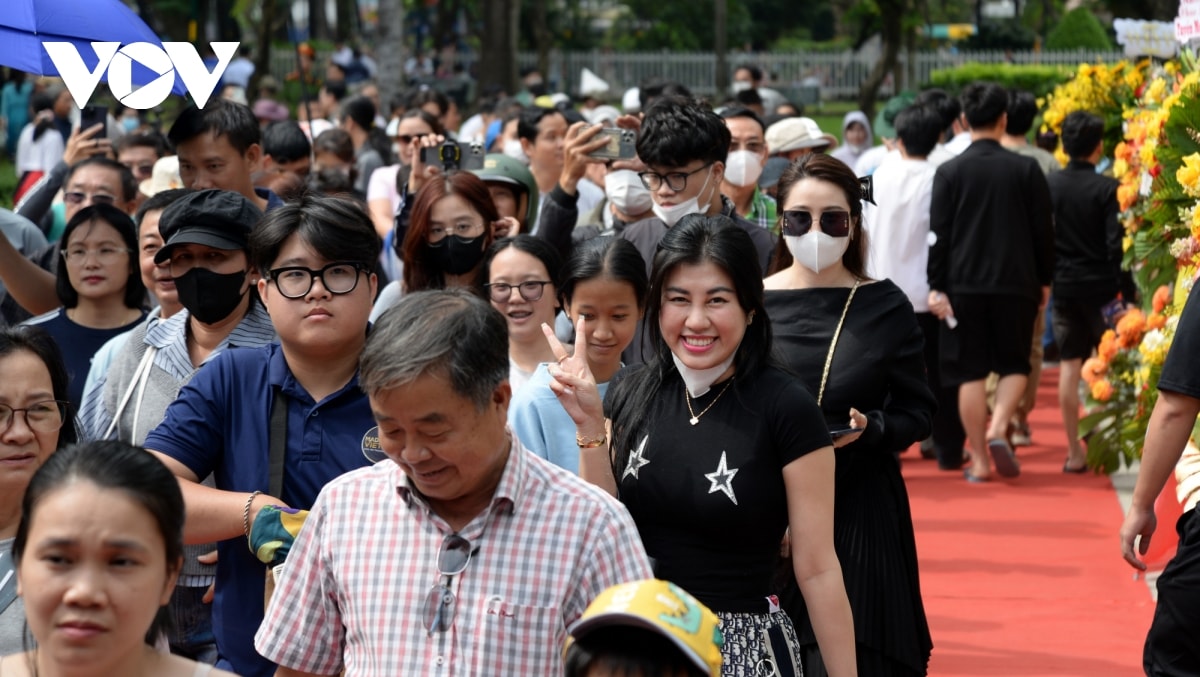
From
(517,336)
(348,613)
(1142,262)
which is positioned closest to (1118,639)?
(1142,262)

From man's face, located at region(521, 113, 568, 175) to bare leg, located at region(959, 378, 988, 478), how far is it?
9.94ft

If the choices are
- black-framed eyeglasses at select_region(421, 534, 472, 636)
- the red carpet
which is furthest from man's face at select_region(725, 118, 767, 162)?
black-framed eyeglasses at select_region(421, 534, 472, 636)

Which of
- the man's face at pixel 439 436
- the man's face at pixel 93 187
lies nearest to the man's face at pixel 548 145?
the man's face at pixel 93 187

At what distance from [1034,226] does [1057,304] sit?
1239 mm

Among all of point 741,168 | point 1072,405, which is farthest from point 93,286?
point 1072,405

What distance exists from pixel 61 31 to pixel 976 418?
684 centimetres

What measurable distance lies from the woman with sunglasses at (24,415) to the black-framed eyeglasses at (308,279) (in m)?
0.56

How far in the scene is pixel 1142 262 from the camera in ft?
27.0

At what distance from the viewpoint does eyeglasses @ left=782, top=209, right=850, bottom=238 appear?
4.90 metres

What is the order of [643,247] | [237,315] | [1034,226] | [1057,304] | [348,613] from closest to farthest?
1. [348,613]
2. [237,315]
3. [643,247]
4. [1034,226]
5. [1057,304]

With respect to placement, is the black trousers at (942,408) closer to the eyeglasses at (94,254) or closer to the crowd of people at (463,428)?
the crowd of people at (463,428)

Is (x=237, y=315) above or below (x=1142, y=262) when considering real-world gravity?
above

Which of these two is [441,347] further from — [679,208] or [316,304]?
[679,208]

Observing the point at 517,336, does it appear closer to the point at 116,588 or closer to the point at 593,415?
the point at 593,415
